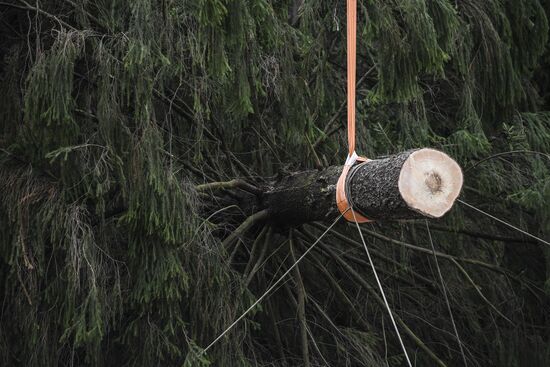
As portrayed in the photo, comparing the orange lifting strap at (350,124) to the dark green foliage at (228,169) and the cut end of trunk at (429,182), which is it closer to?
A: the cut end of trunk at (429,182)

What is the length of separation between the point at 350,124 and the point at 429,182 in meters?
0.34

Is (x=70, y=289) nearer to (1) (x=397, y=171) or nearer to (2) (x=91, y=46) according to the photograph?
(2) (x=91, y=46)

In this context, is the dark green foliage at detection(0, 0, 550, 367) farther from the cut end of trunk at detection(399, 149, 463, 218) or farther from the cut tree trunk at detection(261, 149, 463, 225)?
the cut end of trunk at detection(399, 149, 463, 218)

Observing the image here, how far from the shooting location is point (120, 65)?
3.42m

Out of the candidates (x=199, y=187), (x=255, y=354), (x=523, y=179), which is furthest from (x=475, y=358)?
(x=199, y=187)

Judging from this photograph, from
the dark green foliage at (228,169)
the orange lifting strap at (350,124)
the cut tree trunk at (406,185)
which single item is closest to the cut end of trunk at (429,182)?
the cut tree trunk at (406,185)

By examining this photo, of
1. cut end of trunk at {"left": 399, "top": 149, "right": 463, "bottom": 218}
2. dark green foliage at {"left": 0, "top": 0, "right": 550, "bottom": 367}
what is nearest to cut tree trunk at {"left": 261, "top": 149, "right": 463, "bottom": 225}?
cut end of trunk at {"left": 399, "top": 149, "right": 463, "bottom": 218}

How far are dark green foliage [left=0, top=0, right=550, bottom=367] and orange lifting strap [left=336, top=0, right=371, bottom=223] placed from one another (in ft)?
1.67

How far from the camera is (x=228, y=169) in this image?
14.5ft

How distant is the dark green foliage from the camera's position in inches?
134

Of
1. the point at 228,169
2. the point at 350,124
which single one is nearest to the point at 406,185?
the point at 350,124

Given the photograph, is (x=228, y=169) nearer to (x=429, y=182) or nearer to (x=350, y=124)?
(x=350, y=124)

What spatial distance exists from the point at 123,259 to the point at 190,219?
0.33m

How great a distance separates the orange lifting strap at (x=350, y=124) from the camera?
9.97ft
